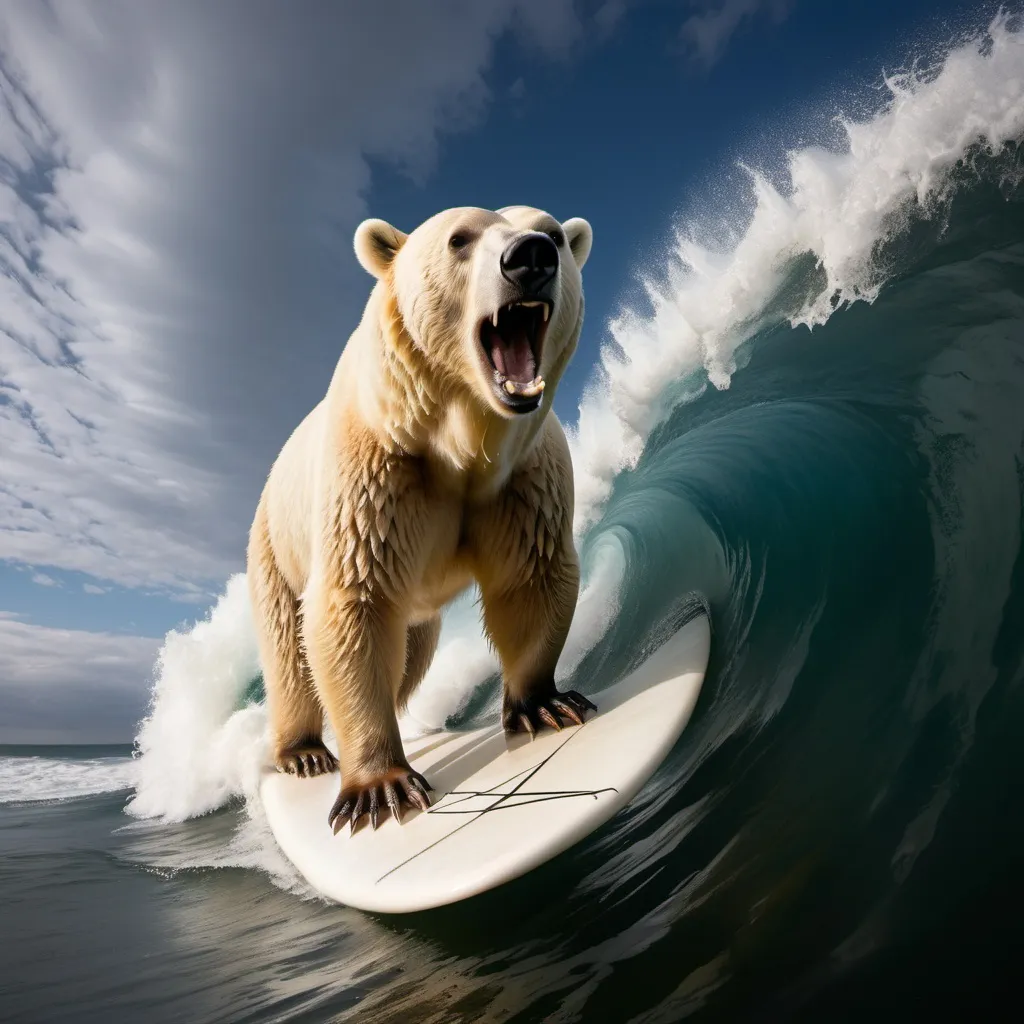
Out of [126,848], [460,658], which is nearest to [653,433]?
[460,658]

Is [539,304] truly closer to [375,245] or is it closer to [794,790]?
[375,245]

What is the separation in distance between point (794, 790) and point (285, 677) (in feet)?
11.6

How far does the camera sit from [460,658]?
10016 mm

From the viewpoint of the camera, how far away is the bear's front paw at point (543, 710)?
135 inches

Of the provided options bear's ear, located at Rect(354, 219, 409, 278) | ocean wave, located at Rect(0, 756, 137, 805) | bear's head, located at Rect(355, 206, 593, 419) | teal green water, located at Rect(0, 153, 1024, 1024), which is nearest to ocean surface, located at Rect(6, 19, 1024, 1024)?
teal green water, located at Rect(0, 153, 1024, 1024)

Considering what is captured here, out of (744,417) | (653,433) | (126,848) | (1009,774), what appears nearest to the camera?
(1009,774)

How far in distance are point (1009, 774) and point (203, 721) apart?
9.12 metres

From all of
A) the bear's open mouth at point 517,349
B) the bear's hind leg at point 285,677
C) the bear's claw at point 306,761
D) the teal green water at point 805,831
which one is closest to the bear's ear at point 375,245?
the bear's open mouth at point 517,349

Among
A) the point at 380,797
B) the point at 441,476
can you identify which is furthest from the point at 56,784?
the point at 441,476

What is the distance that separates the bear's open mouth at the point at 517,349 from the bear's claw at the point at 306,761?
10.5 feet

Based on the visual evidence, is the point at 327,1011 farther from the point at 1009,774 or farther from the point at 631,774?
the point at 1009,774

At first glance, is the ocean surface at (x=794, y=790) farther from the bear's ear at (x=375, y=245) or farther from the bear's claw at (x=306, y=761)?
the bear's ear at (x=375, y=245)

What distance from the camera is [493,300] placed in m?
2.69

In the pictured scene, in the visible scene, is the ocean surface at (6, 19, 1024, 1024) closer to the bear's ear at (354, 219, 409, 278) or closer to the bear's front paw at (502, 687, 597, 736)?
the bear's front paw at (502, 687, 597, 736)
